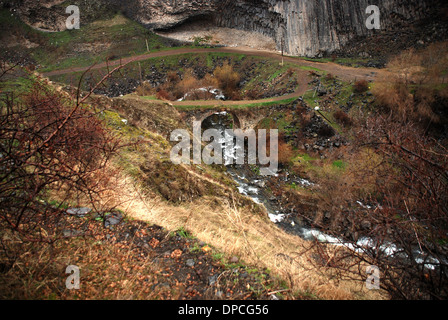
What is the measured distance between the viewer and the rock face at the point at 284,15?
31.8 metres

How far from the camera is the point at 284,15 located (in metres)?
35.4

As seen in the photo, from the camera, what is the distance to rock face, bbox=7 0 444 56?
31.8m

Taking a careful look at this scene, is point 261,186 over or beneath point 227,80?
beneath

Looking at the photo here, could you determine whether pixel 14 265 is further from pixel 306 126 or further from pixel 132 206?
pixel 306 126

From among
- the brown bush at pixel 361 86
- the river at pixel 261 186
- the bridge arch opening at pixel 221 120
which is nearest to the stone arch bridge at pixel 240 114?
the bridge arch opening at pixel 221 120

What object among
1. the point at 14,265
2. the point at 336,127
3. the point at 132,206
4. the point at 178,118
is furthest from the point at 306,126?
the point at 14,265

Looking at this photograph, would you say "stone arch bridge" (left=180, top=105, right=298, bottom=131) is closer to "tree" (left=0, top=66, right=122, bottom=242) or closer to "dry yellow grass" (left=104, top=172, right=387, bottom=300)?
"dry yellow grass" (left=104, top=172, right=387, bottom=300)

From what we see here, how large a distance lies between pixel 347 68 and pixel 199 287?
29.8 metres
